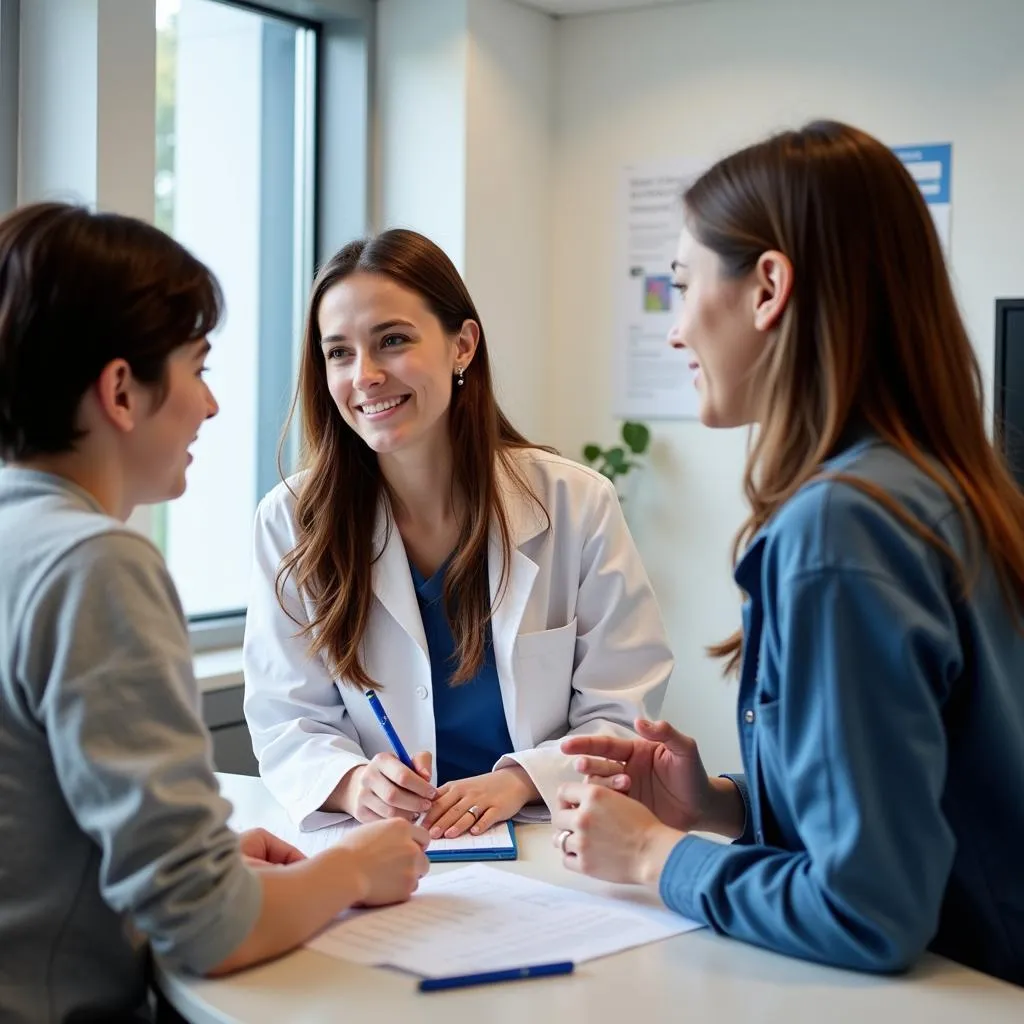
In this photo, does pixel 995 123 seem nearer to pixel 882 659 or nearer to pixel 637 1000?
pixel 882 659

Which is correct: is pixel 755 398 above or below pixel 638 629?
above

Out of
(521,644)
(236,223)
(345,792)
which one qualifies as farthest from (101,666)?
(236,223)

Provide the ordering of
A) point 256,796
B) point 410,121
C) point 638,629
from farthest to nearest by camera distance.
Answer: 1. point 410,121
2. point 638,629
3. point 256,796

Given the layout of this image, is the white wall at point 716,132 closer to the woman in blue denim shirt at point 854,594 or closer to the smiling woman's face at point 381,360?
the smiling woman's face at point 381,360

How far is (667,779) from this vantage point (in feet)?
5.11

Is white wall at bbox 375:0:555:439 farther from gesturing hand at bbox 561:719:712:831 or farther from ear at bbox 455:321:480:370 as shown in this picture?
gesturing hand at bbox 561:719:712:831

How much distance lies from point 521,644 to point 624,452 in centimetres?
175

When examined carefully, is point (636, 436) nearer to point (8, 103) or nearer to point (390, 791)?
point (8, 103)

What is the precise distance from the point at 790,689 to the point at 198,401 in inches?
24.5

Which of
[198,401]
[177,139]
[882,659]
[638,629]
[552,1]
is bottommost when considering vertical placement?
[638,629]

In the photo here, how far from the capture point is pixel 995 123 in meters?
3.24

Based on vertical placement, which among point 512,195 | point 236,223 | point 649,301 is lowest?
point 649,301

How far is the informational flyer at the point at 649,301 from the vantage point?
3.68 meters

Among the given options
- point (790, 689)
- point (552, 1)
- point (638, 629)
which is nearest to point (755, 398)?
point (790, 689)
